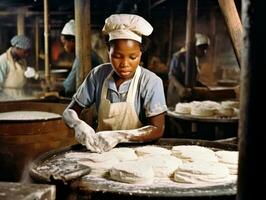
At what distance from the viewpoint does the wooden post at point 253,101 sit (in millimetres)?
1536

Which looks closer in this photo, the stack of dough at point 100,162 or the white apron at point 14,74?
the stack of dough at point 100,162

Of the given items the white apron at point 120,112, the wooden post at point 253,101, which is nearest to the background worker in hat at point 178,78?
the white apron at point 120,112

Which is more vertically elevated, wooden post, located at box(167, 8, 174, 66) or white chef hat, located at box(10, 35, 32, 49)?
wooden post, located at box(167, 8, 174, 66)

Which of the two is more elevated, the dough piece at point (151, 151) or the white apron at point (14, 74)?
the white apron at point (14, 74)

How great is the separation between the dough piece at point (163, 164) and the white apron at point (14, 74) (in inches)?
222

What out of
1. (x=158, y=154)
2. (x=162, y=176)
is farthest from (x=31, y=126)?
(x=162, y=176)

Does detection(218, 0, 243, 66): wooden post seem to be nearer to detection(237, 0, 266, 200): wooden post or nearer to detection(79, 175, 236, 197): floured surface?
detection(79, 175, 236, 197): floured surface

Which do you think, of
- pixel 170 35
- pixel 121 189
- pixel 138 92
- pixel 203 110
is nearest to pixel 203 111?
pixel 203 110

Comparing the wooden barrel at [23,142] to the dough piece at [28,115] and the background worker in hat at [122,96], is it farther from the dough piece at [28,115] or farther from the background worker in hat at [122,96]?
the background worker in hat at [122,96]

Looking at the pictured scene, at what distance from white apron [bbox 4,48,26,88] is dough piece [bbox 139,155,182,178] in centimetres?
564

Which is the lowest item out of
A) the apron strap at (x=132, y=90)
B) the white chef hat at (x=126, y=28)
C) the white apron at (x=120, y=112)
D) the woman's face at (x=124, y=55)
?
the white apron at (x=120, y=112)

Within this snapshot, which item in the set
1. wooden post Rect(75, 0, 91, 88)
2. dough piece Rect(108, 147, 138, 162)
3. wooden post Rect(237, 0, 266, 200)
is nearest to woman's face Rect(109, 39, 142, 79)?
dough piece Rect(108, 147, 138, 162)

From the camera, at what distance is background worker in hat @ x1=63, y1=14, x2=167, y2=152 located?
3.47 metres

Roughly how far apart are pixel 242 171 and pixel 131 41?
2.11 metres
